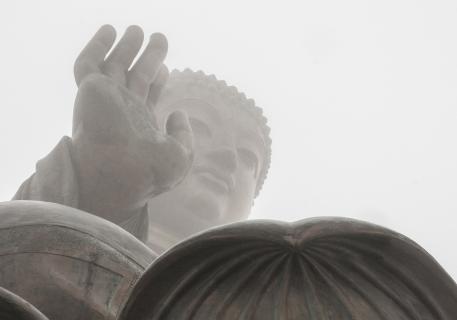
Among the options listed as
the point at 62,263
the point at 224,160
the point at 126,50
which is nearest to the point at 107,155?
the point at 126,50

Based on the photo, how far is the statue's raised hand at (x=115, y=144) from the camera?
3.67 metres

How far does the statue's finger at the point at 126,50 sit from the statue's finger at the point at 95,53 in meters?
0.04

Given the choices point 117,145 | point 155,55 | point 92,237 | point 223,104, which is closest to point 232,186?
point 223,104

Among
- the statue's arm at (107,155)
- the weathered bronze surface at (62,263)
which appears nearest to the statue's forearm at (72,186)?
the statue's arm at (107,155)

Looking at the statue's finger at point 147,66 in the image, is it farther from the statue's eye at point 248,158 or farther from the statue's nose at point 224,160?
the statue's eye at point 248,158

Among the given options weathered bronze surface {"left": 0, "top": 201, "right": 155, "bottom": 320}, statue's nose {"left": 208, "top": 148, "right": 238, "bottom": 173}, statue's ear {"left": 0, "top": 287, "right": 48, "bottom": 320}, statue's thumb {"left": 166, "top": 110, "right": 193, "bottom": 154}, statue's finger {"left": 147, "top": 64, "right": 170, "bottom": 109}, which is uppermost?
statue's finger {"left": 147, "top": 64, "right": 170, "bottom": 109}

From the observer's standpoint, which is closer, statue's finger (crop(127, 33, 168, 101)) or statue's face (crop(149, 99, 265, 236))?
statue's finger (crop(127, 33, 168, 101))

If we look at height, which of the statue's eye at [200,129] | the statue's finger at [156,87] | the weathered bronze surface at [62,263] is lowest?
the weathered bronze surface at [62,263]

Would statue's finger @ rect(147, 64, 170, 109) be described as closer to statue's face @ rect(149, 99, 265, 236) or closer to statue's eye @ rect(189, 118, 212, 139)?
statue's face @ rect(149, 99, 265, 236)

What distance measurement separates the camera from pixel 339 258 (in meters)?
2.00

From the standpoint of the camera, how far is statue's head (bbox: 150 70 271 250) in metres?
5.86

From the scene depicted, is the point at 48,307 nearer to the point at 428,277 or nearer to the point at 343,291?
the point at 343,291

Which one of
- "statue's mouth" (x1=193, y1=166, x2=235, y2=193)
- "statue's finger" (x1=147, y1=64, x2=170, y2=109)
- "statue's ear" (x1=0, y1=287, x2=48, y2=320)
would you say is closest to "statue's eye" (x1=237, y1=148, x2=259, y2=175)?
"statue's mouth" (x1=193, y1=166, x2=235, y2=193)

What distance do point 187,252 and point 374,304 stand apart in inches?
18.4
